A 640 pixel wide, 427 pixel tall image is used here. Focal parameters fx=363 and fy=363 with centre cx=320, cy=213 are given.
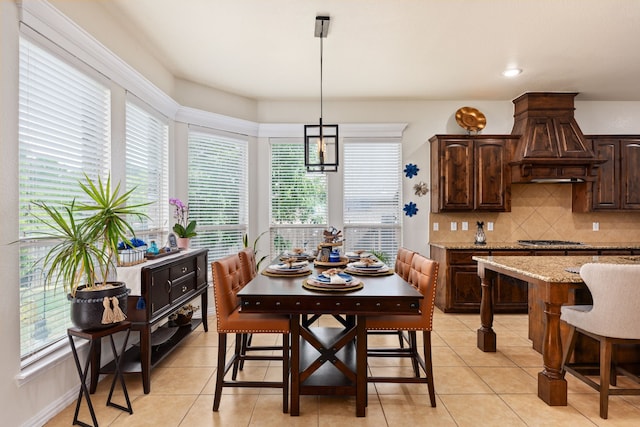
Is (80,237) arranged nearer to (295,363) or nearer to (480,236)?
(295,363)

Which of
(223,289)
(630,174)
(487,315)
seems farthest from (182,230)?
(630,174)

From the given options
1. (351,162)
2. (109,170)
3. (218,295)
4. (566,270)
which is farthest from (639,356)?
(109,170)

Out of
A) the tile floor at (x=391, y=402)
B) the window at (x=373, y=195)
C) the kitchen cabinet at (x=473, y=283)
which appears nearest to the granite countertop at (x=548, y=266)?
the tile floor at (x=391, y=402)

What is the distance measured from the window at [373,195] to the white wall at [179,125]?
18 centimetres

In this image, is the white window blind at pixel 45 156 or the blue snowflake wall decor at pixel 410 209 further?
the blue snowflake wall decor at pixel 410 209

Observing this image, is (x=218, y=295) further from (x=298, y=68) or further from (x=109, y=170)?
(x=298, y=68)

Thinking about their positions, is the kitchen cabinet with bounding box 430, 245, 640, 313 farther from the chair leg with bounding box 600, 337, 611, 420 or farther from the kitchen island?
the chair leg with bounding box 600, 337, 611, 420

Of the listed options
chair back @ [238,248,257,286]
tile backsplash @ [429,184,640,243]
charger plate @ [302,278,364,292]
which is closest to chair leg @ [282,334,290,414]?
charger plate @ [302,278,364,292]

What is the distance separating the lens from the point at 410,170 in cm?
518

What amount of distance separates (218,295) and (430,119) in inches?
159

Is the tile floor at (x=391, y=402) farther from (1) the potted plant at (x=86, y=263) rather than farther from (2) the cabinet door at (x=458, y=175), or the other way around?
(2) the cabinet door at (x=458, y=175)

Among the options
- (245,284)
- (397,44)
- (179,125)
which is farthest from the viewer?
(179,125)

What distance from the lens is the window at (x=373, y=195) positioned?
17.1 feet

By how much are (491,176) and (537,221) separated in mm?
1077
